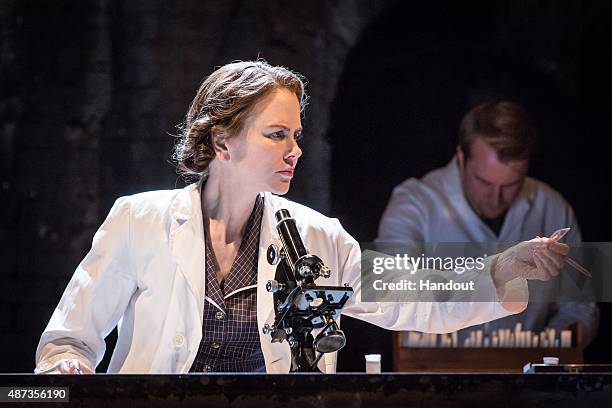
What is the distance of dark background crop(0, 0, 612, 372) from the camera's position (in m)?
4.14

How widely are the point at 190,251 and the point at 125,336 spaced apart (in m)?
0.28

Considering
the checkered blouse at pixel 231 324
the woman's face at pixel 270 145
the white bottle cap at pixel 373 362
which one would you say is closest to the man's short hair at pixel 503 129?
the woman's face at pixel 270 145

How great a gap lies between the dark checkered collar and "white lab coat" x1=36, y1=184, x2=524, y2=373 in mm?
30

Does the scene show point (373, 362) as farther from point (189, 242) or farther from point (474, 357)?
point (474, 357)

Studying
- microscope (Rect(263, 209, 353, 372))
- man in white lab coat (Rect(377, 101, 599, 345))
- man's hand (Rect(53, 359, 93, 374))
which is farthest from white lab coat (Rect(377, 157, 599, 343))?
microscope (Rect(263, 209, 353, 372))

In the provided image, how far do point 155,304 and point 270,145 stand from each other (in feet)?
1.64

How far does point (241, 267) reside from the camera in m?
2.38

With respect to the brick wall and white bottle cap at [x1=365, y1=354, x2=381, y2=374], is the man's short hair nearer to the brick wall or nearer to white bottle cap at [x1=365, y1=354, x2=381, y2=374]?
the brick wall

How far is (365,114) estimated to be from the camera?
4.27 m

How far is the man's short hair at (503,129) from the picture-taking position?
427 cm
